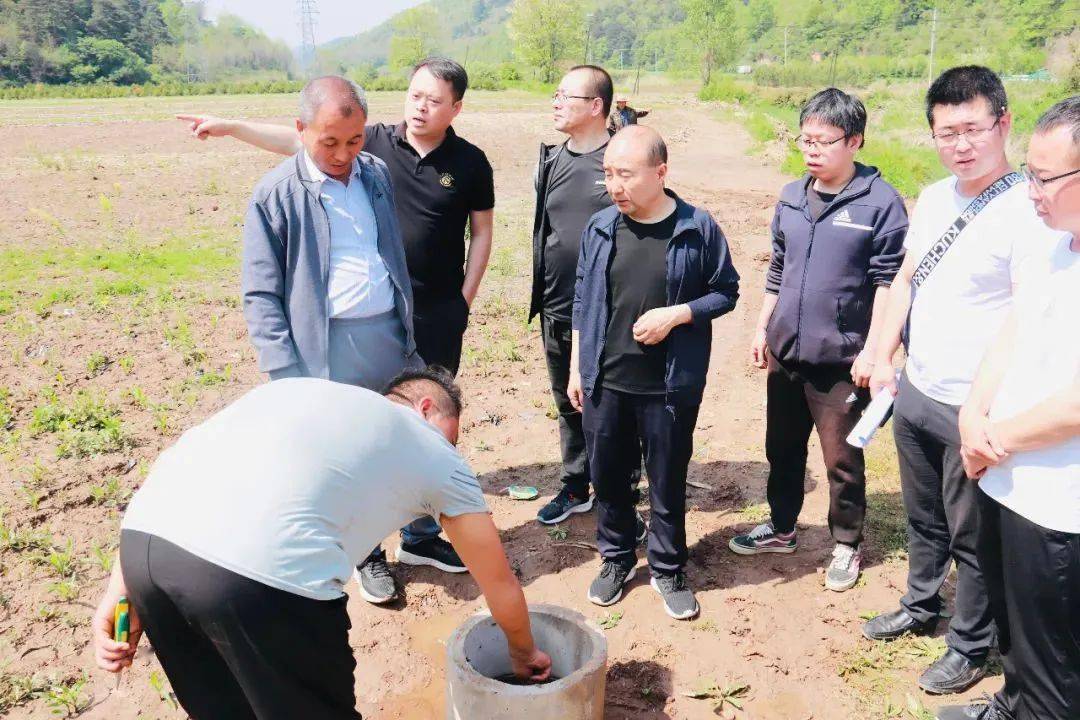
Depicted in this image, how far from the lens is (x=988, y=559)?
8.13 ft

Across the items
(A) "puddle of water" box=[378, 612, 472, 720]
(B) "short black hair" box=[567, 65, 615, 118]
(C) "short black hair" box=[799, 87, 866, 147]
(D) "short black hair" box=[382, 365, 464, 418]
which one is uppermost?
(B) "short black hair" box=[567, 65, 615, 118]

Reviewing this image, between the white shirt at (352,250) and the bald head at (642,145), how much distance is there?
1010 mm

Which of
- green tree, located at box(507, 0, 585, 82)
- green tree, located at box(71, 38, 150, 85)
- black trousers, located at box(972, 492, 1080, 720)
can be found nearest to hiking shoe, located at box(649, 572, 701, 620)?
black trousers, located at box(972, 492, 1080, 720)

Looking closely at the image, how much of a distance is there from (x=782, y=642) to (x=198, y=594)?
8.08 ft

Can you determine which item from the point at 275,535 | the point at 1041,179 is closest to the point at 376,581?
the point at 275,535

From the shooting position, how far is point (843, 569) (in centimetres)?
366

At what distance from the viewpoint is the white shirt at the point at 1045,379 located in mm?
2082

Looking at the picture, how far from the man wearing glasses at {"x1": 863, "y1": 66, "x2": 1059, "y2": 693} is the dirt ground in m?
0.42

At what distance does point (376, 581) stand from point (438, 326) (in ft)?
4.04

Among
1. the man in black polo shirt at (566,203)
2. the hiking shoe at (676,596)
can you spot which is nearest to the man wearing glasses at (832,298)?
the hiking shoe at (676,596)

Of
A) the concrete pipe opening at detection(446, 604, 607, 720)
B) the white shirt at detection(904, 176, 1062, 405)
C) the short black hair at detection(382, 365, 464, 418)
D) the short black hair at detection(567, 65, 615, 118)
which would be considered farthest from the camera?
the short black hair at detection(567, 65, 615, 118)

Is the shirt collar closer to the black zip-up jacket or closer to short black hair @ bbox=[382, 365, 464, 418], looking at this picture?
short black hair @ bbox=[382, 365, 464, 418]

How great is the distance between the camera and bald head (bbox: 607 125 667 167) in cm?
307

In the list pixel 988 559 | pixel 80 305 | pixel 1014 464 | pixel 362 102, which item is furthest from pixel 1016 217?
pixel 80 305
